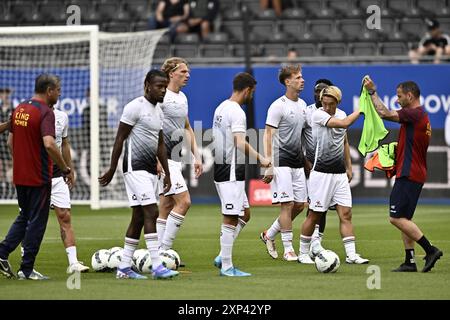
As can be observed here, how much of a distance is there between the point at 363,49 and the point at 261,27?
10.2ft

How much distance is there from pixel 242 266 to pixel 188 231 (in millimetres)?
5298

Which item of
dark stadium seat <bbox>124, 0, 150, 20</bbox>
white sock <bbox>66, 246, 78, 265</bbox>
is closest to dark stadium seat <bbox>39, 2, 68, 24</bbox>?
dark stadium seat <bbox>124, 0, 150, 20</bbox>

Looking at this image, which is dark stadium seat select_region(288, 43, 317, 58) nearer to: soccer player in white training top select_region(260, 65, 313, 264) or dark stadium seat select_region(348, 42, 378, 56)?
dark stadium seat select_region(348, 42, 378, 56)

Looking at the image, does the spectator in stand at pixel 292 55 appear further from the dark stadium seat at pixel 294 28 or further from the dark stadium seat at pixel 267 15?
the dark stadium seat at pixel 267 15

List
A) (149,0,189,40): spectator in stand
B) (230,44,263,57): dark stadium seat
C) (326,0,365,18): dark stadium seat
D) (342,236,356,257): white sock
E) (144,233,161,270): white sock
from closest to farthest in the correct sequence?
(144,233,161,270): white sock, (342,236,356,257): white sock, (230,44,263,57): dark stadium seat, (149,0,189,40): spectator in stand, (326,0,365,18): dark stadium seat

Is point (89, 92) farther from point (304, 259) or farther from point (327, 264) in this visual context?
point (327, 264)

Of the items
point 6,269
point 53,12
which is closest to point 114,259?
point 6,269

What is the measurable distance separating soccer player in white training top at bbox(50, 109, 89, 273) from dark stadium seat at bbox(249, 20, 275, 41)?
15010 mm

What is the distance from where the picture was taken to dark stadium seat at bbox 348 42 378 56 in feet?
85.2

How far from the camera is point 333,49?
86.3ft

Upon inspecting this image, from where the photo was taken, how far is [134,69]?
78.8ft
